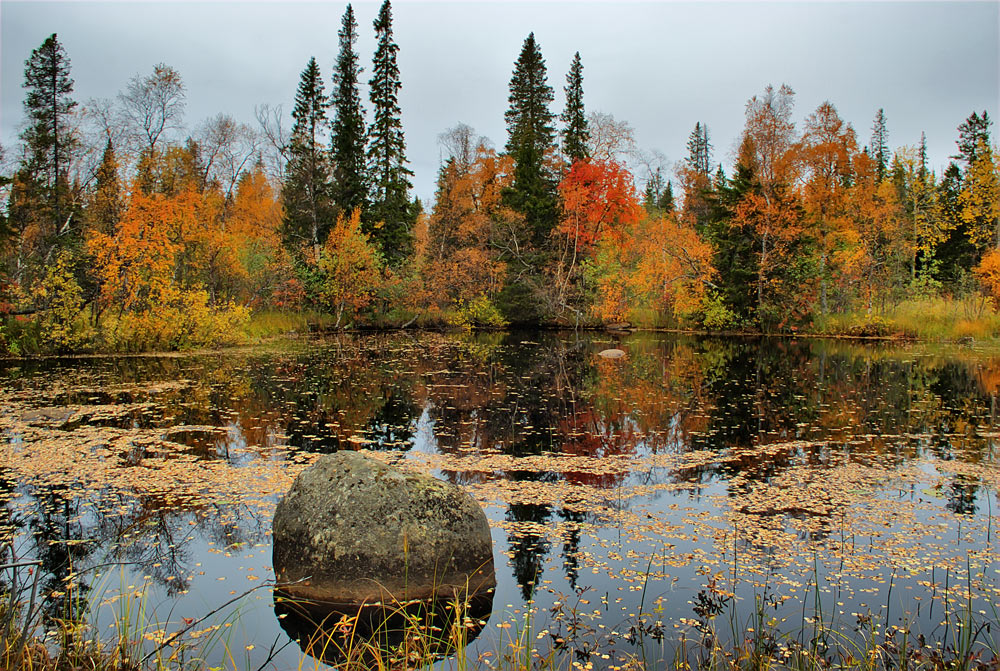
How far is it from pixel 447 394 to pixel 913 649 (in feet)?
33.4

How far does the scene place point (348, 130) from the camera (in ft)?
108

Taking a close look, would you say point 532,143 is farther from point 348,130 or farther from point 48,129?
point 48,129

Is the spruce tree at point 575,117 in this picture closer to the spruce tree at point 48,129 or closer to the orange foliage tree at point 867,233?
the orange foliage tree at point 867,233

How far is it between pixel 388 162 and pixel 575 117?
11658 mm

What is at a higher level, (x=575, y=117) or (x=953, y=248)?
(x=575, y=117)

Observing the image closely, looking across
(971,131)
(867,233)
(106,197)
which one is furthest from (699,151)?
(106,197)

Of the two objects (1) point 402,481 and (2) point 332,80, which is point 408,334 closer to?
(2) point 332,80

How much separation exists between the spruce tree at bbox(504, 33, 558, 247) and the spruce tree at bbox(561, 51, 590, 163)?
1275 millimetres

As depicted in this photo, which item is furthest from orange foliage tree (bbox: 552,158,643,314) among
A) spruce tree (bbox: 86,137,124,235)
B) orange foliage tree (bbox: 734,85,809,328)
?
spruce tree (bbox: 86,137,124,235)

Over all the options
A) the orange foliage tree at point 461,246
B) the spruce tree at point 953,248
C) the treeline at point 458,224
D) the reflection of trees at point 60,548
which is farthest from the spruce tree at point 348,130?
the spruce tree at point 953,248

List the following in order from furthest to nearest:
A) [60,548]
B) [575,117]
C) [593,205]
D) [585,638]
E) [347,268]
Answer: [575,117] → [593,205] → [347,268] → [60,548] → [585,638]

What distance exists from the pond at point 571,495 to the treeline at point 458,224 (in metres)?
9.20

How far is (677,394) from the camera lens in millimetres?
13234

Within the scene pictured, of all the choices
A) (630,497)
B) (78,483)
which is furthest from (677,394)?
(78,483)
